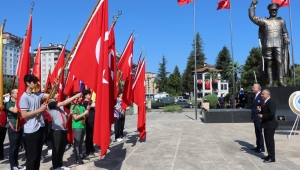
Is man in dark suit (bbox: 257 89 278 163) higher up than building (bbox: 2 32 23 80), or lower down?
lower down

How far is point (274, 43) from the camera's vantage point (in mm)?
13367

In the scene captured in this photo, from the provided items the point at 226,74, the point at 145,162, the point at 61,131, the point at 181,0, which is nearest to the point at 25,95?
the point at 61,131

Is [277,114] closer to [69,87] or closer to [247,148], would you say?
[247,148]

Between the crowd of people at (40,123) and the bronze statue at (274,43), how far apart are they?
9.62 metres

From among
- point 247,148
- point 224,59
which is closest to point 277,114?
point 247,148

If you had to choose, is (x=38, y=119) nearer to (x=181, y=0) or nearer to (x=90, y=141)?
(x=90, y=141)

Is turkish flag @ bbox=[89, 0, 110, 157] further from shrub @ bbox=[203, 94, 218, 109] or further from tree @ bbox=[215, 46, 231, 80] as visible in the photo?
tree @ bbox=[215, 46, 231, 80]

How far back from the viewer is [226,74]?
90.9 meters

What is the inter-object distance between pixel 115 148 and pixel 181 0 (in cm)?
1492

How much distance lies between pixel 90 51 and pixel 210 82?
93.5m

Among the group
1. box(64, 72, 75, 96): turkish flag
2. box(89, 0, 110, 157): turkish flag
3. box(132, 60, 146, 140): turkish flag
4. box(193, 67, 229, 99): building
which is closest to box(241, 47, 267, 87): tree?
box(193, 67, 229, 99): building

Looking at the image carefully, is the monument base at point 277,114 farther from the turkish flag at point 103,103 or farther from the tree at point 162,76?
the tree at point 162,76

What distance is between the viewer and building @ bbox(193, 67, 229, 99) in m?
94.4

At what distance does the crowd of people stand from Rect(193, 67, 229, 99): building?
88.8 metres
